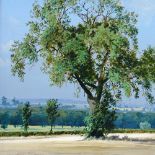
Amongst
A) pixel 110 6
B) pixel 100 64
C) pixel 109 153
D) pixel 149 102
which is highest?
pixel 110 6

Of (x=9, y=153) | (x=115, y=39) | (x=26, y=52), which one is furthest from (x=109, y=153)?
(x=26, y=52)

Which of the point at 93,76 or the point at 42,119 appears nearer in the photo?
the point at 93,76

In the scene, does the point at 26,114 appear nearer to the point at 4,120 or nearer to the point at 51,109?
the point at 51,109

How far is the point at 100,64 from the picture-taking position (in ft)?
124

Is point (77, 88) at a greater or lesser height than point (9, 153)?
greater

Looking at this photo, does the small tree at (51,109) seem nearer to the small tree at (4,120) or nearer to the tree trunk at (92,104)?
the tree trunk at (92,104)

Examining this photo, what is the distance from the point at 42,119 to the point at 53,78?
26581 mm

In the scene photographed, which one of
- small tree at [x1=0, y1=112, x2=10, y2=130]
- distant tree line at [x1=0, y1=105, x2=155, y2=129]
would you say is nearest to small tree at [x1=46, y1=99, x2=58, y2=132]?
distant tree line at [x1=0, y1=105, x2=155, y2=129]

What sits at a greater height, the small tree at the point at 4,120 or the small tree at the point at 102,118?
the small tree at the point at 4,120

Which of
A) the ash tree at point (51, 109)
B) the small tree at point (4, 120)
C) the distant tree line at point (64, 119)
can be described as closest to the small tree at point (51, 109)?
the ash tree at point (51, 109)

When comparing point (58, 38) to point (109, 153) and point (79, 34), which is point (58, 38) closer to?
point (79, 34)

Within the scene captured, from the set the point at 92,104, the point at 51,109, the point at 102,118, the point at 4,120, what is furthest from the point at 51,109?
the point at 4,120

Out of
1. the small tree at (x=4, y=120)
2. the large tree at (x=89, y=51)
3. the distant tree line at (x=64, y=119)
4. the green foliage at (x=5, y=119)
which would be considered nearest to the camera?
the large tree at (x=89, y=51)

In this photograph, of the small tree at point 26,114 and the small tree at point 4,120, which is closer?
the small tree at point 26,114
